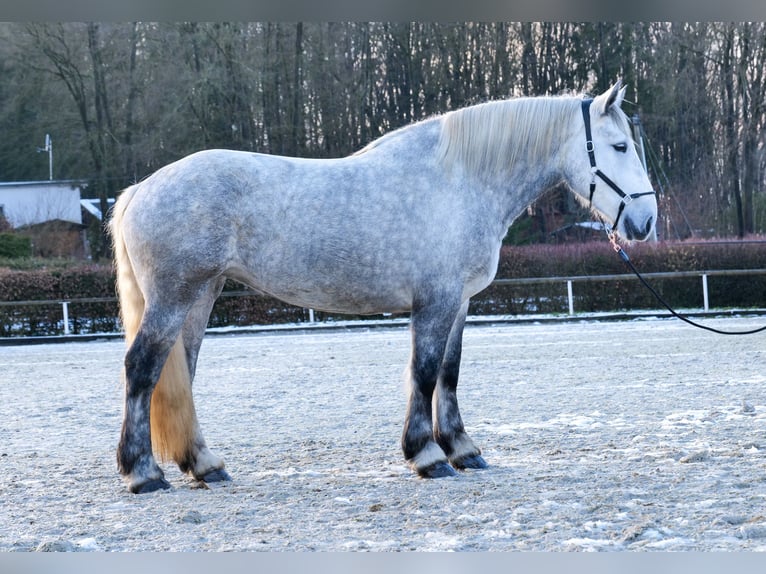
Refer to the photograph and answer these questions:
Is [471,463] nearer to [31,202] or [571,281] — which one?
[571,281]

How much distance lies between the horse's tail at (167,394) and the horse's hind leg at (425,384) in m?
1.21

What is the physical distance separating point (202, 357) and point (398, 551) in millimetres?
8710

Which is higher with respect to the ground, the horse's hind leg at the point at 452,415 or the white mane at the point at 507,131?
the white mane at the point at 507,131

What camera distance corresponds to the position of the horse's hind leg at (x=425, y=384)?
4.69 meters

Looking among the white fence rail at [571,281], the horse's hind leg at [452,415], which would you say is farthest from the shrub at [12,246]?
the horse's hind leg at [452,415]

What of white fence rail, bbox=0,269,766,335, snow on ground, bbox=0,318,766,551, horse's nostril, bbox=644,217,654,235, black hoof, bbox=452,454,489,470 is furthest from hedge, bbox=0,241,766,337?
horse's nostril, bbox=644,217,654,235

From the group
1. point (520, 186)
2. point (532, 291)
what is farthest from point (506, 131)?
point (532, 291)

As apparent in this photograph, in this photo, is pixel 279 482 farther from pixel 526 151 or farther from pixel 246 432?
pixel 526 151

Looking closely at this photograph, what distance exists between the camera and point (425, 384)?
4.73 meters

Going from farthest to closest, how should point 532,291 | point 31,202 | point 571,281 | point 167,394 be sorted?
point 31,202 < point 532,291 < point 571,281 < point 167,394

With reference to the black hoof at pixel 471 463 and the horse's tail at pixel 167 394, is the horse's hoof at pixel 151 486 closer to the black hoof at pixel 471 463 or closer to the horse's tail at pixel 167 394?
the horse's tail at pixel 167 394

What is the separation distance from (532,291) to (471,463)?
12.1 m

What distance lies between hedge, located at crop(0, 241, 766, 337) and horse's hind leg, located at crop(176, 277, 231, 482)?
442 inches

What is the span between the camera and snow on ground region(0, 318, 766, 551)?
3.67 metres
